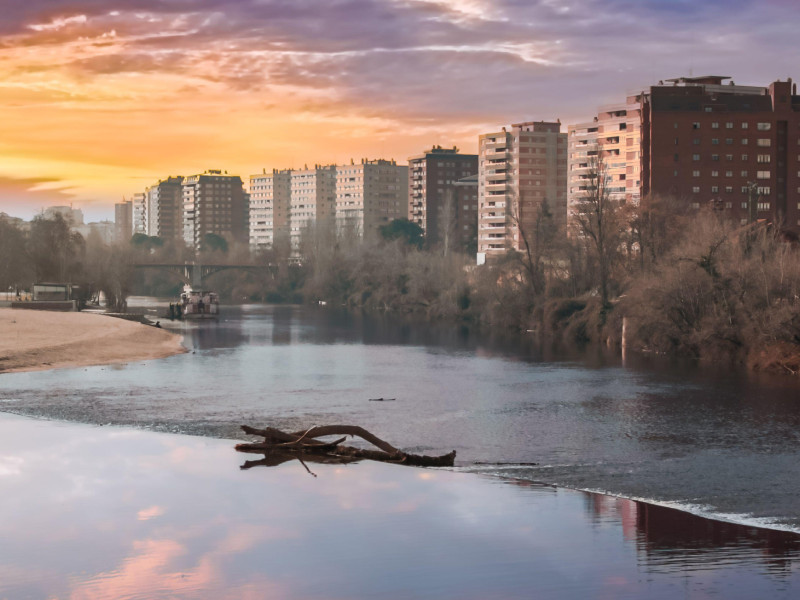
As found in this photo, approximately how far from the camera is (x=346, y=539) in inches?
720

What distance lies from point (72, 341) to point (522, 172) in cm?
11963

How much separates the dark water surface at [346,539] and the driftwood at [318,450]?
53 cm

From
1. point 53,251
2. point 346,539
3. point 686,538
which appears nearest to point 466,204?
point 53,251

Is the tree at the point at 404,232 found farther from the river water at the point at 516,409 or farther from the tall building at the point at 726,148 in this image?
the river water at the point at 516,409

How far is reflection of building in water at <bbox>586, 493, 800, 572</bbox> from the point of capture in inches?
665

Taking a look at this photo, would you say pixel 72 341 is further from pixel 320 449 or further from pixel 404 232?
pixel 404 232

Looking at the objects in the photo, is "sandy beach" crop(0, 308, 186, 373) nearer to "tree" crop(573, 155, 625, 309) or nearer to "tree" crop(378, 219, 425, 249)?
"tree" crop(573, 155, 625, 309)

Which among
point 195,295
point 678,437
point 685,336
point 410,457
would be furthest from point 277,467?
point 195,295

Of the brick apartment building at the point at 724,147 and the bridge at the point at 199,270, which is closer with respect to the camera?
the brick apartment building at the point at 724,147

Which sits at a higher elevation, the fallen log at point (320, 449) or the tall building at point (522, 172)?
the tall building at point (522, 172)

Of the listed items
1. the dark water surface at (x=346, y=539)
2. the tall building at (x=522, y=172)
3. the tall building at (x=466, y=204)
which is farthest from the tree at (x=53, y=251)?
the tall building at (x=466, y=204)

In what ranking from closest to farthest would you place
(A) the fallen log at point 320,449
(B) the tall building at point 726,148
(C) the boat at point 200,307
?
1. (A) the fallen log at point 320,449
2. (C) the boat at point 200,307
3. (B) the tall building at point 726,148

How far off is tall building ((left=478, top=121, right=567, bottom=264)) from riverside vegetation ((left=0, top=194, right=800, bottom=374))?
30.4m

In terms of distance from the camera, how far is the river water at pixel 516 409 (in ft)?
76.5
